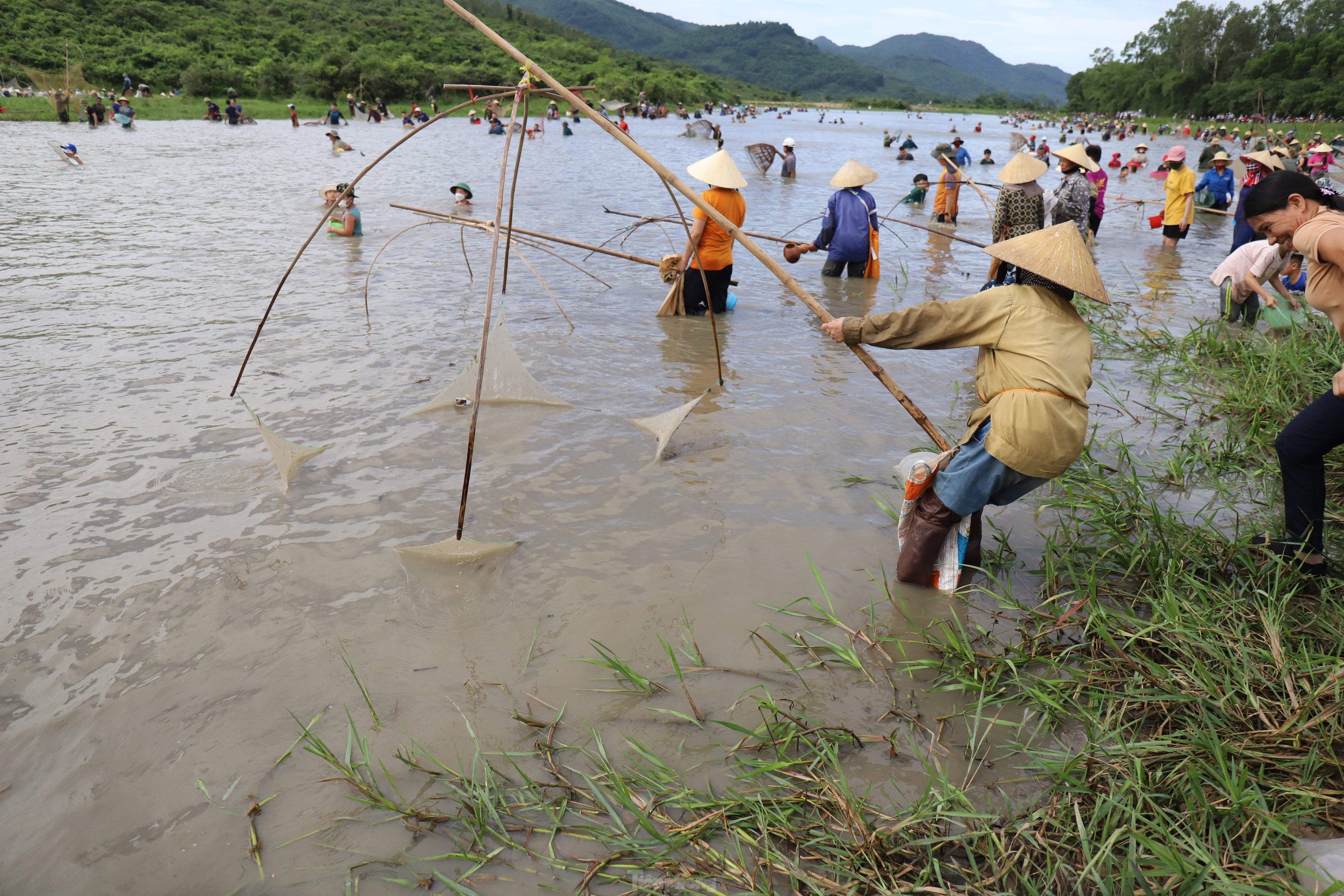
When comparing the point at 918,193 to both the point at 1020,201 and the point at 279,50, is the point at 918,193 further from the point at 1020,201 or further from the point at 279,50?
the point at 279,50

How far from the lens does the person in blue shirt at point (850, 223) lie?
759 cm

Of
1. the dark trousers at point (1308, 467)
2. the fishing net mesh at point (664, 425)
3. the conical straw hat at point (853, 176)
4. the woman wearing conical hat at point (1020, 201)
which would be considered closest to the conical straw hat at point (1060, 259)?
the dark trousers at point (1308, 467)

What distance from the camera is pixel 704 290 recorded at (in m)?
6.98

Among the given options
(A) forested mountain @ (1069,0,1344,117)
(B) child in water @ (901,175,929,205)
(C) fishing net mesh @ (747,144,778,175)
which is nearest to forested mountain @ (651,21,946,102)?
(A) forested mountain @ (1069,0,1344,117)

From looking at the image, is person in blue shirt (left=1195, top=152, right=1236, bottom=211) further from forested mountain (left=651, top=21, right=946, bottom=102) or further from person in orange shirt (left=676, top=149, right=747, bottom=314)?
forested mountain (left=651, top=21, right=946, bottom=102)

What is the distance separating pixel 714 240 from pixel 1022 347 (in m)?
4.16

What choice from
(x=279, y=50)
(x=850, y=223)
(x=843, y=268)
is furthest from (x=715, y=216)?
(x=279, y=50)

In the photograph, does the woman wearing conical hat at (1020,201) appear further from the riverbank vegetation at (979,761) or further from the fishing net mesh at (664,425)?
the riverbank vegetation at (979,761)

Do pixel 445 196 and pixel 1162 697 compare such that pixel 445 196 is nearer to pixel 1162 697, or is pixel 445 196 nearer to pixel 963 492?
pixel 963 492

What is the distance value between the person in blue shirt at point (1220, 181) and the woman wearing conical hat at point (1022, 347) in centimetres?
1108

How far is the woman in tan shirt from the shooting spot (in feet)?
8.46

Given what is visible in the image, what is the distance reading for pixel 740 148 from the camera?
32.0 m

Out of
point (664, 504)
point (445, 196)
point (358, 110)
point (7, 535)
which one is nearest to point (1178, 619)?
point (664, 504)

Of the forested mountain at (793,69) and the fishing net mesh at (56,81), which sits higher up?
the forested mountain at (793,69)
